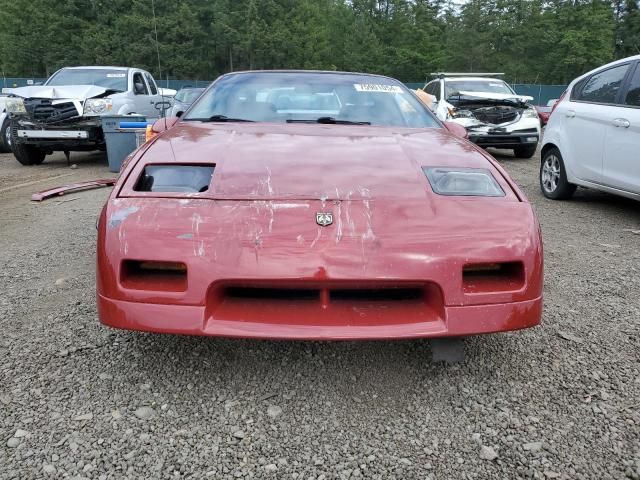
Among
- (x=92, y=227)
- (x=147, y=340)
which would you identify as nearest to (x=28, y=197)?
(x=92, y=227)

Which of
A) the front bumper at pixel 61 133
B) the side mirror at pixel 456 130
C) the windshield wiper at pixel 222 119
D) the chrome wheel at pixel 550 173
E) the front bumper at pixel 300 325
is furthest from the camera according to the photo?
the front bumper at pixel 61 133

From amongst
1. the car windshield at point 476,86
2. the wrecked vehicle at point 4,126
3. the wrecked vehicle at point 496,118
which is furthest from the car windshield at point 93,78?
the car windshield at point 476,86

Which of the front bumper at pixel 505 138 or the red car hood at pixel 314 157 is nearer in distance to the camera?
the red car hood at pixel 314 157

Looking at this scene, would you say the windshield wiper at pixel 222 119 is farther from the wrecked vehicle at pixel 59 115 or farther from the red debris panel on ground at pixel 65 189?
the wrecked vehicle at pixel 59 115

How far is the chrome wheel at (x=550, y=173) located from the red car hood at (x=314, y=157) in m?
3.77

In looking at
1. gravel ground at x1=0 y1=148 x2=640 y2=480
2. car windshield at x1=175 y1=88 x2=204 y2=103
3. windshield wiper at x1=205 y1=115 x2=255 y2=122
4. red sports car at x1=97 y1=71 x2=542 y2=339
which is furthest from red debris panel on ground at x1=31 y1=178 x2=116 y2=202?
car windshield at x1=175 y1=88 x2=204 y2=103

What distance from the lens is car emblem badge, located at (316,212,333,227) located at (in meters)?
1.93

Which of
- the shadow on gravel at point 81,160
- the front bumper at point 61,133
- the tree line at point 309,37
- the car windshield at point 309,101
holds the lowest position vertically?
the shadow on gravel at point 81,160

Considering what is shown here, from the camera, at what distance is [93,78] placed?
9.48 metres

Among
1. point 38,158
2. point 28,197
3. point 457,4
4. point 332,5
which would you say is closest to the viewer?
point 28,197

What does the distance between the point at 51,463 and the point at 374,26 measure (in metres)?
55.3

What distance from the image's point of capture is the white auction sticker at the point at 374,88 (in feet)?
11.0

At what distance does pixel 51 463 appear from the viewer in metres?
1.65

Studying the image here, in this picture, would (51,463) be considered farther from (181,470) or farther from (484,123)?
(484,123)
